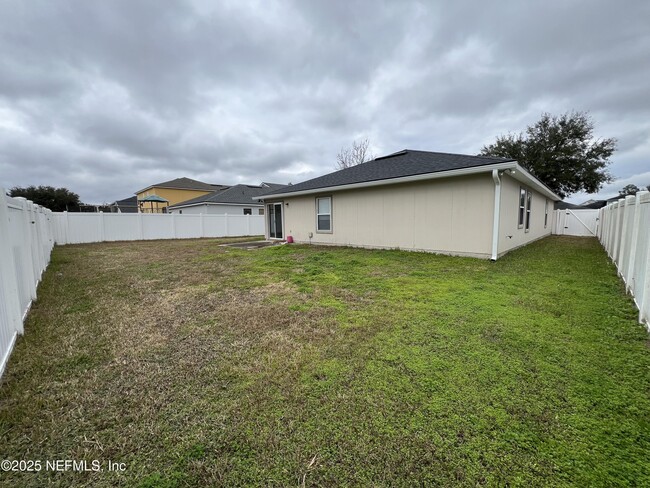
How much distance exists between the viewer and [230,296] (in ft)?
15.3

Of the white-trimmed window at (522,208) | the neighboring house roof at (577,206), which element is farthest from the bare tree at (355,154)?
the white-trimmed window at (522,208)

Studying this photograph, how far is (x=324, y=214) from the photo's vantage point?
11445mm

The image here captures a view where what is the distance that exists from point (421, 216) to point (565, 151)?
74.7ft

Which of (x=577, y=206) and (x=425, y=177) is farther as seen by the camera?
(x=577, y=206)

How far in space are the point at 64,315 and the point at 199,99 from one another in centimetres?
1334

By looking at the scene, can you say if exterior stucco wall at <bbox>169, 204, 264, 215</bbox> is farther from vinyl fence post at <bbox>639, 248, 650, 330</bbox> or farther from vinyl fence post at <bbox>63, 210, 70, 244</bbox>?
vinyl fence post at <bbox>639, 248, 650, 330</bbox>

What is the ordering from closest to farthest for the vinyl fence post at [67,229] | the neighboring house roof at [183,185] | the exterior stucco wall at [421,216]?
the exterior stucco wall at [421,216] → the vinyl fence post at [67,229] → the neighboring house roof at [183,185]

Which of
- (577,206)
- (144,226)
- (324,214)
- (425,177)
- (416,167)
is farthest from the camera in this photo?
(577,206)

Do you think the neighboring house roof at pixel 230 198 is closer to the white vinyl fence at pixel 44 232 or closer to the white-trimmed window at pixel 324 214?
the white vinyl fence at pixel 44 232

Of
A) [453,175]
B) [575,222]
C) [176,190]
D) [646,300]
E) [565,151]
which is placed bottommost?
[646,300]

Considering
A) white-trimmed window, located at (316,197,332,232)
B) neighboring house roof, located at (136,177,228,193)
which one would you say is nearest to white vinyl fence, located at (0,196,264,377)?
white-trimmed window, located at (316,197,332,232)

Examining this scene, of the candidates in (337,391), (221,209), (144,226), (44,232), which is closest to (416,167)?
(337,391)

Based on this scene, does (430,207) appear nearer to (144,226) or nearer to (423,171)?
(423,171)

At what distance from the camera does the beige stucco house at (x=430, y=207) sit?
7379mm
